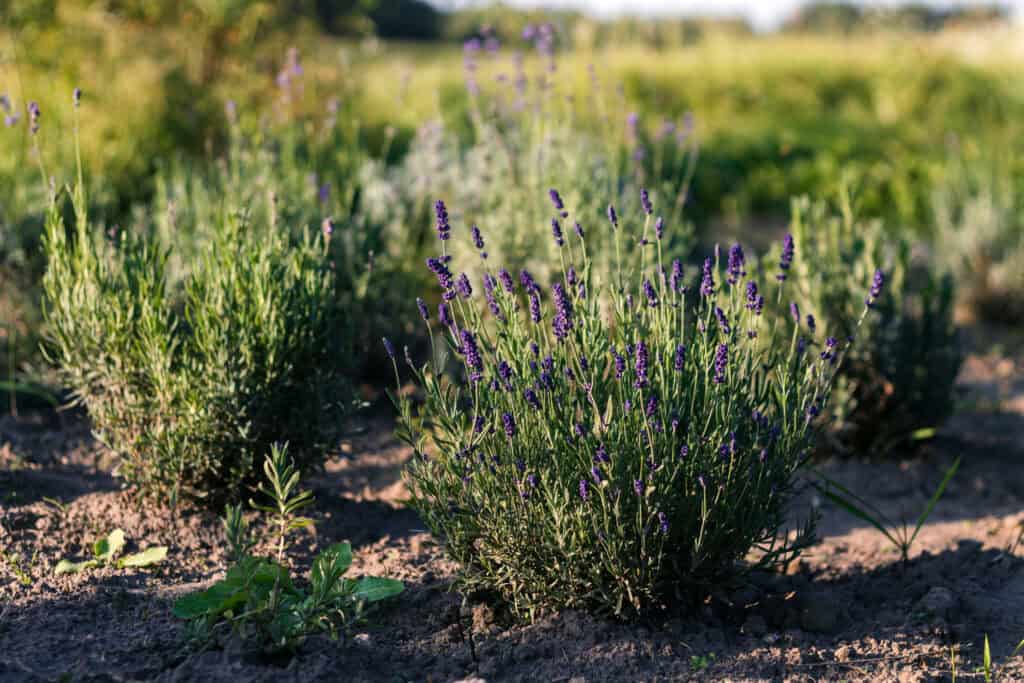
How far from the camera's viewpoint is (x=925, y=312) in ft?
15.2

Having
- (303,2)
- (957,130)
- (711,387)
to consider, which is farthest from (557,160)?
(957,130)

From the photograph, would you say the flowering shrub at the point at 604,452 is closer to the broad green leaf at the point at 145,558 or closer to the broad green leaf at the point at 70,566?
the broad green leaf at the point at 145,558

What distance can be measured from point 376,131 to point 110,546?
623cm

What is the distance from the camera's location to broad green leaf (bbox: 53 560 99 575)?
2881 mm

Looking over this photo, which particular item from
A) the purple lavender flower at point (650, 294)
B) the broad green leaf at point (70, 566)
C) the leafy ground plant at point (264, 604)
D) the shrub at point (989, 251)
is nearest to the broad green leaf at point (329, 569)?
the leafy ground plant at point (264, 604)

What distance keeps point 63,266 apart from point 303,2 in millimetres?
5342

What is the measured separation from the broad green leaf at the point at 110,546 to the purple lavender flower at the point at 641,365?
1666 mm

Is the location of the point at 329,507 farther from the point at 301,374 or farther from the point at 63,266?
the point at 63,266

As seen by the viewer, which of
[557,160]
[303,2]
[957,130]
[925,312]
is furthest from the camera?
[957,130]

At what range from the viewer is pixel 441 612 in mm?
2883

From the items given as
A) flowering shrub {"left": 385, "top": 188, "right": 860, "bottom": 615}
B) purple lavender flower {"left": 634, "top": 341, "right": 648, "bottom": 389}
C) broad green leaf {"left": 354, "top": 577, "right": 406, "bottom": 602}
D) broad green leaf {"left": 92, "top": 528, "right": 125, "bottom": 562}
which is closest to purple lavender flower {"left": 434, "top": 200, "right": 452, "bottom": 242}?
flowering shrub {"left": 385, "top": 188, "right": 860, "bottom": 615}

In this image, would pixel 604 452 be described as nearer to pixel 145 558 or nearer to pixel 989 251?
pixel 145 558

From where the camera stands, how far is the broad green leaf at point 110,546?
9.84 ft

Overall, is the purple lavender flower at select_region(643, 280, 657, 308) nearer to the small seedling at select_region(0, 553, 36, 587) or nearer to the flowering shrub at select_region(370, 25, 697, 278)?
the flowering shrub at select_region(370, 25, 697, 278)
